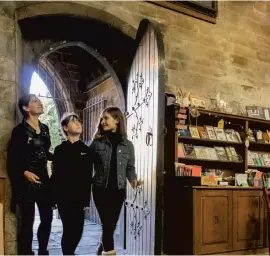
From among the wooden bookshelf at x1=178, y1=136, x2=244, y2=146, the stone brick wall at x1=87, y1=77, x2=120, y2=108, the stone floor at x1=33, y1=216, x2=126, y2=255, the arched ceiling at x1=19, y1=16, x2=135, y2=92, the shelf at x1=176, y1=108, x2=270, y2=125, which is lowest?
the stone floor at x1=33, y1=216, x2=126, y2=255

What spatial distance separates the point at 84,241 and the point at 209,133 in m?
2.06

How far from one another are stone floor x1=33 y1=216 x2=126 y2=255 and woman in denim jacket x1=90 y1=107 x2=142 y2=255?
38.4 inches

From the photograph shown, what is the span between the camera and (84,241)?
15.3ft

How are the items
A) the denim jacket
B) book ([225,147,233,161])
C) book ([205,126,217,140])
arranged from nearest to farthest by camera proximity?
the denim jacket
book ([205,126,217,140])
book ([225,147,233,161])

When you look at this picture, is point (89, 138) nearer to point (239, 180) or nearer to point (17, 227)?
point (239, 180)

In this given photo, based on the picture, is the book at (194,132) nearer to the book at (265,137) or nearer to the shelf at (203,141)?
the shelf at (203,141)

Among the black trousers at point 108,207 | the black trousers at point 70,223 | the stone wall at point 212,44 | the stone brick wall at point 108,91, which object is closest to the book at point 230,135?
the stone wall at point 212,44

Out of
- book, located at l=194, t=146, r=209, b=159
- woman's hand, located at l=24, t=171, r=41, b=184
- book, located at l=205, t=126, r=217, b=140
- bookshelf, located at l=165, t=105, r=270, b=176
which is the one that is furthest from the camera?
book, located at l=205, t=126, r=217, b=140

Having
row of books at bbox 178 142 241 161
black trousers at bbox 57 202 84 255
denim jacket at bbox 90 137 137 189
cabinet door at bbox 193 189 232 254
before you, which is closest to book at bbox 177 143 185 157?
row of books at bbox 178 142 241 161

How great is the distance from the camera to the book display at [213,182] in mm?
3777

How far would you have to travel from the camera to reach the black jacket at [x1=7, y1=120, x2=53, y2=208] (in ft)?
9.77

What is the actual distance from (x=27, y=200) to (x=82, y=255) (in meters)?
1.10

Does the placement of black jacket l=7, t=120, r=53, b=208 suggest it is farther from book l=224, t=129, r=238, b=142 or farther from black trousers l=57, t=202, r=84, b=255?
book l=224, t=129, r=238, b=142

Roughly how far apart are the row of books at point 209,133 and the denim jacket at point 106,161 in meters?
1.07
